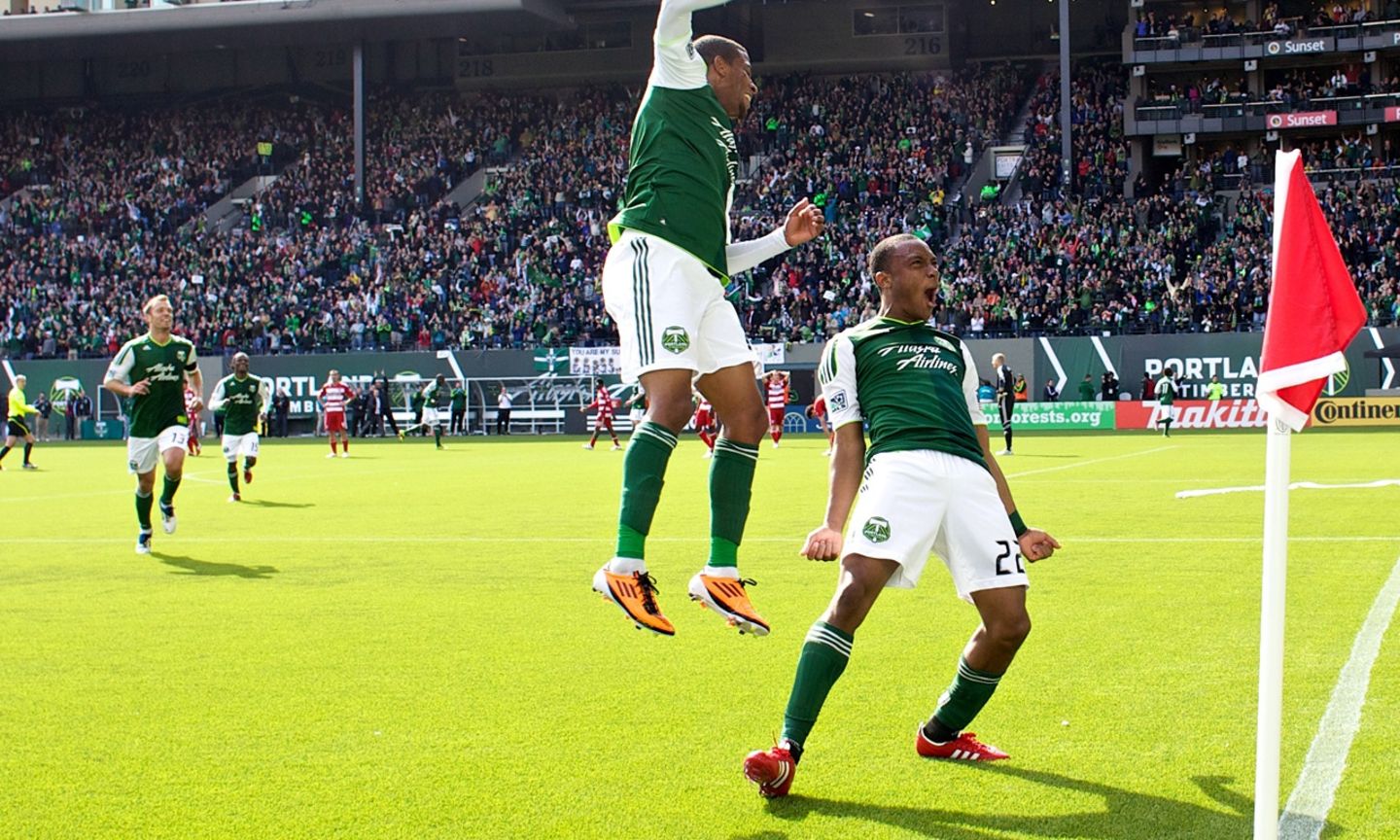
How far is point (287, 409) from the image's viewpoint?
1901 inches

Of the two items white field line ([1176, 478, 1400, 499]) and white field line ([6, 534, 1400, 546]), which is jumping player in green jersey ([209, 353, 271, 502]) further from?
white field line ([1176, 478, 1400, 499])

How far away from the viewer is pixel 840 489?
203 inches

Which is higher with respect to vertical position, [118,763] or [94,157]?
[94,157]

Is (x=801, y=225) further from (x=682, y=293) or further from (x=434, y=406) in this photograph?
(x=434, y=406)

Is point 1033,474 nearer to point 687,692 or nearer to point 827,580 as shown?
point 827,580

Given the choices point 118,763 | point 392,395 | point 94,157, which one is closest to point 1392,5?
point 392,395

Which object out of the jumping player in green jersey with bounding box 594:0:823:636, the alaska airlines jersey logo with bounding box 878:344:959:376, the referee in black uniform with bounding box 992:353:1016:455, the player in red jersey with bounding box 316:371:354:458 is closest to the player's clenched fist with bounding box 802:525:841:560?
the alaska airlines jersey logo with bounding box 878:344:959:376

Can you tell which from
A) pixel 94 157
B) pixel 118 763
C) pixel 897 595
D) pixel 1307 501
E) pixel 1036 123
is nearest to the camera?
pixel 118 763

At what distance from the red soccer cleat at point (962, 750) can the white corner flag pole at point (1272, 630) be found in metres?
1.76

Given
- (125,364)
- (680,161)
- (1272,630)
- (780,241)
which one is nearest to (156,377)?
(125,364)

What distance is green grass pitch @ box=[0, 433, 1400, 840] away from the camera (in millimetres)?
4555

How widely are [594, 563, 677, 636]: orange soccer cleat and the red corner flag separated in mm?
2677

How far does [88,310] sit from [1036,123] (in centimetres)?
3313

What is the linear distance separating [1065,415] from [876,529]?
38291mm
